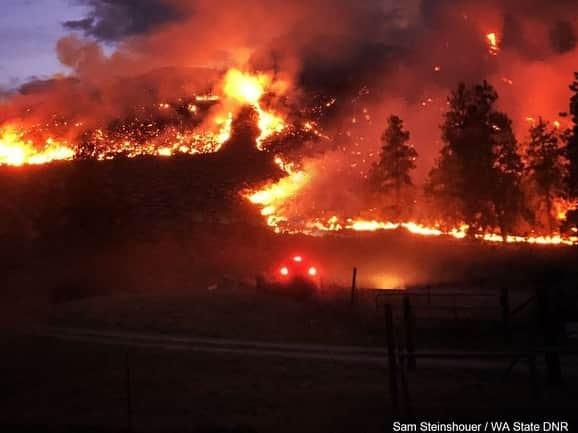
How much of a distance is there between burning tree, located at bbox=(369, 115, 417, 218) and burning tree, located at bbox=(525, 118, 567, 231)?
12706mm

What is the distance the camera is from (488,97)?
50.6 meters

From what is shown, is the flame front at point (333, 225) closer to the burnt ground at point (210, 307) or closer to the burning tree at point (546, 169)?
the burnt ground at point (210, 307)

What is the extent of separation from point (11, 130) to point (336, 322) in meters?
71.8

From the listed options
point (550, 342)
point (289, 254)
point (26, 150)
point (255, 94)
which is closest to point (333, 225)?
point (289, 254)

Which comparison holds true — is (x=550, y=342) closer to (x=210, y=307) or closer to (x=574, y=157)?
(x=210, y=307)

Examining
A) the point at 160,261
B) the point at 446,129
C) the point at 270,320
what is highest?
the point at 446,129

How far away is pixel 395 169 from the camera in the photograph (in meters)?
58.3

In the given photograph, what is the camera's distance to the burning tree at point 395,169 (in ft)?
190

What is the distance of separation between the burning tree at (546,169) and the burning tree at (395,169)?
12.7m

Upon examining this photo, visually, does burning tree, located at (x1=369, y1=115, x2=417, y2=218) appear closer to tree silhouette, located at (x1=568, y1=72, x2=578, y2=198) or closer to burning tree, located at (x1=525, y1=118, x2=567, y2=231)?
burning tree, located at (x1=525, y1=118, x2=567, y2=231)

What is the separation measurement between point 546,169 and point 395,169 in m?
15.4

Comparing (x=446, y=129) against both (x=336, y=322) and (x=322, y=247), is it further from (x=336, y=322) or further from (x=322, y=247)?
(x=336, y=322)

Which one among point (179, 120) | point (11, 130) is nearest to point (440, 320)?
point (179, 120)

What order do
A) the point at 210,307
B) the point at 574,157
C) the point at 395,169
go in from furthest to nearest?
the point at 395,169, the point at 574,157, the point at 210,307
